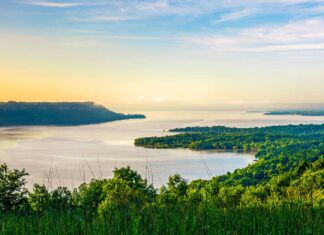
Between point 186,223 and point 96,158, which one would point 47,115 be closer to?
point 96,158

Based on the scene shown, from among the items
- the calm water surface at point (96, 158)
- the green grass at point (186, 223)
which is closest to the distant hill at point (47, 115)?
the calm water surface at point (96, 158)

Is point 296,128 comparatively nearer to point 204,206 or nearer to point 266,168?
point 266,168

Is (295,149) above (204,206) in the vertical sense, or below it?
below

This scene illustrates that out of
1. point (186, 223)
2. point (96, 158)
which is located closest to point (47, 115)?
point (96, 158)

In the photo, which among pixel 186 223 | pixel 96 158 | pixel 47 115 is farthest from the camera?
pixel 47 115

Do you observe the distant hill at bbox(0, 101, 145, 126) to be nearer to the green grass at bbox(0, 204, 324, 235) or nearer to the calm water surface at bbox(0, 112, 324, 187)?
the calm water surface at bbox(0, 112, 324, 187)

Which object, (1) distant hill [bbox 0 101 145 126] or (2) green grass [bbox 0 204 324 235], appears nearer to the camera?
(2) green grass [bbox 0 204 324 235]

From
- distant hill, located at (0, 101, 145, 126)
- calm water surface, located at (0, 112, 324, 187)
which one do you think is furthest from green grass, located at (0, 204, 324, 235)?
distant hill, located at (0, 101, 145, 126)

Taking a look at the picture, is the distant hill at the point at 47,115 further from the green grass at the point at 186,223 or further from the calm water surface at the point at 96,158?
the green grass at the point at 186,223

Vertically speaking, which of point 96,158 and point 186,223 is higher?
point 186,223

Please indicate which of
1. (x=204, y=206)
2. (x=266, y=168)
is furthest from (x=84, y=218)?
(x=266, y=168)

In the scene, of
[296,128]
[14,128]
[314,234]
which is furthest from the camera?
[296,128]
